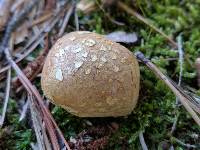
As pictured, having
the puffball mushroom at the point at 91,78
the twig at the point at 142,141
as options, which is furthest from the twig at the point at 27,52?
the twig at the point at 142,141

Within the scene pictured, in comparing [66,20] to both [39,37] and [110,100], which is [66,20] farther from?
[110,100]

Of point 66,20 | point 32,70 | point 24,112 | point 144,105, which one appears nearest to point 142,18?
point 66,20

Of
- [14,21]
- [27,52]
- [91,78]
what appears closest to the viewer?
[91,78]

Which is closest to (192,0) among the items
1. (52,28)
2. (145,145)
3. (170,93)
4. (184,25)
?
(184,25)

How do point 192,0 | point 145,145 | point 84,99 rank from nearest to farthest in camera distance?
1. point 84,99
2. point 145,145
3. point 192,0

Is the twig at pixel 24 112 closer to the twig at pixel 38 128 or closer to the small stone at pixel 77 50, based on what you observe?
the twig at pixel 38 128

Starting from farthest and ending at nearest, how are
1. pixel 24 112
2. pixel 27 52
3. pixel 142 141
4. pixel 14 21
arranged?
pixel 14 21 → pixel 27 52 → pixel 24 112 → pixel 142 141

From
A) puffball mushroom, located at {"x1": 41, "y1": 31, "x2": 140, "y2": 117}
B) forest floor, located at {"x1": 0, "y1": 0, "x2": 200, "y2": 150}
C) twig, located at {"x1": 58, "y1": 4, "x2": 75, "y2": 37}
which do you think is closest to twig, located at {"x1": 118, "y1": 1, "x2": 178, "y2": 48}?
forest floor, located at {"x1": 0, "y1": 0, "x2": 200, "y2": 150}

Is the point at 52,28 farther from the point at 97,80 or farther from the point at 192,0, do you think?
the point at 192,0
